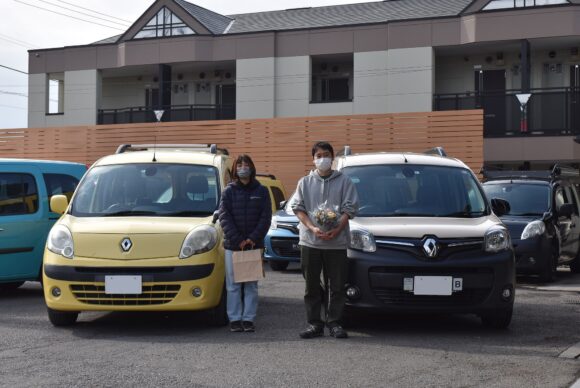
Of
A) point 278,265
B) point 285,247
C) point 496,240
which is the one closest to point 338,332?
point 496,240

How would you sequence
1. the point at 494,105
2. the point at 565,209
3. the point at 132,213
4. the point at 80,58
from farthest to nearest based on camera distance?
the point at 80,58 → the point at 494,105 → the point at 565,209 → the point at 132,213

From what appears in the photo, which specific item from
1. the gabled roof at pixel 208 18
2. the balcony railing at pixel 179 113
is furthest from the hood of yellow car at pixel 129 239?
the gabled roof at pixel 208 18

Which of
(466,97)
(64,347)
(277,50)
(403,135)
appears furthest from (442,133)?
(64,347)

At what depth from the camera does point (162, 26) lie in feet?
100

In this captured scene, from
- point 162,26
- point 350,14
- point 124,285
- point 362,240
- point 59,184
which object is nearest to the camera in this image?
point 124,285

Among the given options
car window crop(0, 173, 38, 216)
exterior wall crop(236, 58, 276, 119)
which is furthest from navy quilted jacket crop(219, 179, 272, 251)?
exterior wall crop(236, 58, 276, 119)

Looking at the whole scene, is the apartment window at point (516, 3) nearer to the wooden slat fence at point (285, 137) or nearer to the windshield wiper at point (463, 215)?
the wooden slat fence at point (285, 137)

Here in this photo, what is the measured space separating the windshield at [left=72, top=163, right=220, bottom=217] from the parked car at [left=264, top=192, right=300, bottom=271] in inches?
189

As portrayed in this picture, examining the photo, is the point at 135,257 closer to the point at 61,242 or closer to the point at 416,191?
the point at 61,242

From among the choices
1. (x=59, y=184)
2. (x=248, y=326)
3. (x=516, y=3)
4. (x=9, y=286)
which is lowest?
(x=9, y=286)

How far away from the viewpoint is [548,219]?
41.3ft

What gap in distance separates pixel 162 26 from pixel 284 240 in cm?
1901

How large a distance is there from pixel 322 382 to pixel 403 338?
6.32 feet

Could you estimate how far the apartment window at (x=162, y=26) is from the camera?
30359 millimetres
